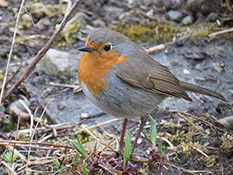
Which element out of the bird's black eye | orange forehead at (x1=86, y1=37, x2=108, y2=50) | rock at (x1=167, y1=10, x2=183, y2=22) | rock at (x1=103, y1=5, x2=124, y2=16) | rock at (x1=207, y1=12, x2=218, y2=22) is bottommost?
rock at (x1=207, y1=12, x2=218, y2=22)

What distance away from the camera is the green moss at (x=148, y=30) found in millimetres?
4906

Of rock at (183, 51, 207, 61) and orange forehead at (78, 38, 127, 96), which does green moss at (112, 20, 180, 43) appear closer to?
rock at (183, 51, 207, 61)

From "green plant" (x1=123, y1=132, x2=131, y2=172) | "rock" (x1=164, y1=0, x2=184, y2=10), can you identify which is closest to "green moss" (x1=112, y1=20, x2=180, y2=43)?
"rock" (x1=164, y1=0, x2=184, y2=10)

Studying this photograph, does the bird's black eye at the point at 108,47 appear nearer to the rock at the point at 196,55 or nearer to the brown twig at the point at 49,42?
the brown twig at the point at 49,42

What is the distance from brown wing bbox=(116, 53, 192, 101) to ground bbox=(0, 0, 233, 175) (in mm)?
392

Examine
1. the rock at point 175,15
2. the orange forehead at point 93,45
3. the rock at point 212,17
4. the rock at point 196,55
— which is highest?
the orange forehead at point 93,45

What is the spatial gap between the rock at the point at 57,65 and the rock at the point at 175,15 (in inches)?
70.6

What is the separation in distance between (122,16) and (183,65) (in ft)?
4.69

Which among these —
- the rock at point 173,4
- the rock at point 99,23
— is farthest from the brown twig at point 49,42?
the rock at point 173,4

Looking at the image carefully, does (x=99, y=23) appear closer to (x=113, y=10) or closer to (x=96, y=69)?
(x=113, y=10)

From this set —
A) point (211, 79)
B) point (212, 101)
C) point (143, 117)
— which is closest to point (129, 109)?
point (143, 117)

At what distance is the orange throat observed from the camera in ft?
8.99

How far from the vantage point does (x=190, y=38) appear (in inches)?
188

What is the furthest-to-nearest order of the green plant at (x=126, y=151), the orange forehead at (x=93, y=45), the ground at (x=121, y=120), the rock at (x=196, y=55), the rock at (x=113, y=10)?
1. the rock at (x=113, y=10)
2. the rock at (x=196, y=55)
3. the ground at (x=121, y=120)
4. the orange forehead at (x=93, y=45)
5. the green plant at (x=126, y=151)
